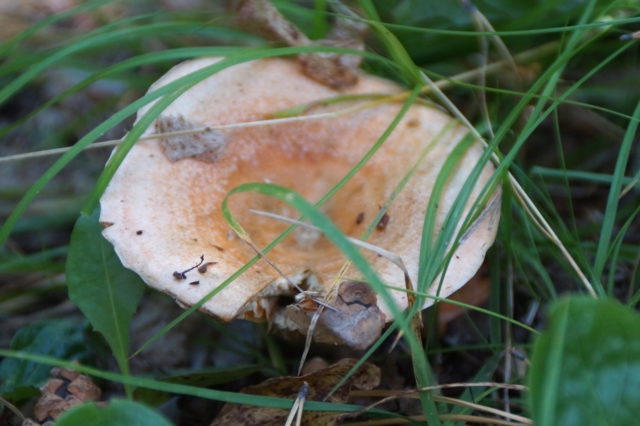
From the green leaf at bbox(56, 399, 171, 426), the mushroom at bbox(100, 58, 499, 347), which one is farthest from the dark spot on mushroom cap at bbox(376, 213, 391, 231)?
the green leaf at bbox(56, 399, 171, 426)

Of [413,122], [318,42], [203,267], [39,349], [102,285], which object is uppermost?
[318,42]

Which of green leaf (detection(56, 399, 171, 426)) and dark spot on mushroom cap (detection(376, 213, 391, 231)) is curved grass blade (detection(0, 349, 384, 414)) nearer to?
green leaf (detection(56, 399, 171, 426))

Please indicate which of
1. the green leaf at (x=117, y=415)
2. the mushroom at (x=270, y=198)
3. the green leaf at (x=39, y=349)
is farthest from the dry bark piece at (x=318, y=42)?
the green leaf at (x=117, y=415)

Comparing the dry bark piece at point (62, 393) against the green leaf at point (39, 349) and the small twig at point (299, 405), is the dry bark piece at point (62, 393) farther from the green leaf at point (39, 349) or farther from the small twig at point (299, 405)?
the small twig at point (299, 405)

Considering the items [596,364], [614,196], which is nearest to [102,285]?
[596,364]

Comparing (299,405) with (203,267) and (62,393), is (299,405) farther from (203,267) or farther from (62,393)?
(62,393)
